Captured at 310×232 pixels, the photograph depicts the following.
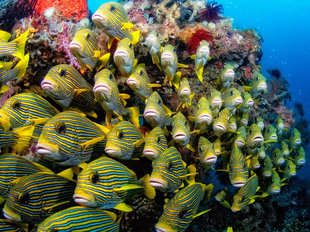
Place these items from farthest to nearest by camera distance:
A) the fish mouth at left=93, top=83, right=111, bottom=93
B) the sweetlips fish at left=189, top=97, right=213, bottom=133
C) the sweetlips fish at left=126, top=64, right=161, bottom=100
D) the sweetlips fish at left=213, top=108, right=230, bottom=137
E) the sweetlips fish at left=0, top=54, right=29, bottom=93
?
the sweetlips fish at left=213, top=108, right=230, bottom=137
the sweetlips fish at left=189, top=97, right=213, bottom=133
the sweetlips fish at left=126, top=64, right=161, bottom=100
the sweetlips fish at left=0, top=54, right=29, bottom=93
the fish mouth at left=93, top=83, right=111, bottom=93

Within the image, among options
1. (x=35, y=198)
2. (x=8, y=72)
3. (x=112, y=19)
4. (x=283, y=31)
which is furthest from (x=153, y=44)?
(x=283, y=31)

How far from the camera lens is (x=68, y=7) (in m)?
4.73

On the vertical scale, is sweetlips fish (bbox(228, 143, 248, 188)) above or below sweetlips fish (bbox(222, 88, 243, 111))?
below

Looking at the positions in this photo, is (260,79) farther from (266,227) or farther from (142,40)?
(266,227)

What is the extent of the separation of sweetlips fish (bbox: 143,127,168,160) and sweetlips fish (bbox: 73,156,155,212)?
416mm

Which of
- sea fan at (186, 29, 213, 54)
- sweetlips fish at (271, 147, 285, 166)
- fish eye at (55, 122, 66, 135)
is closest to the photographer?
fish eye at (55, 122, 66, 135)

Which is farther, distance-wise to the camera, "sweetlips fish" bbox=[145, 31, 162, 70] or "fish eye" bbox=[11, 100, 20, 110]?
"sweetlips fish" bbox=[145, 31, 162, 70]

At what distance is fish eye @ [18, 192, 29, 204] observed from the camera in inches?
79.7

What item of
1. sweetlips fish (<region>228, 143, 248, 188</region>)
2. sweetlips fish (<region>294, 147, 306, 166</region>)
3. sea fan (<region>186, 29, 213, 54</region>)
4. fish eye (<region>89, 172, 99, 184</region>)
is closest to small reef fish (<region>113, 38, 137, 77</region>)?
fish eye (<region>89, 172, 99, 184</region>)

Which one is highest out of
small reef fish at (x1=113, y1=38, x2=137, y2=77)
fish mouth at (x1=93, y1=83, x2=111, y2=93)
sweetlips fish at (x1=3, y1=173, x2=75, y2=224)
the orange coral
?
the orange coral

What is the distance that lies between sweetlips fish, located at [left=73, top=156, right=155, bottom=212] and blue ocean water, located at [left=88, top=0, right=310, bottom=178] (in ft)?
416

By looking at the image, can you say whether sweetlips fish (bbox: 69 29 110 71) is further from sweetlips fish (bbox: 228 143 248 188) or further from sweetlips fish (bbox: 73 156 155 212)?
sweetlips fish (bbox: 228 143 248 188)

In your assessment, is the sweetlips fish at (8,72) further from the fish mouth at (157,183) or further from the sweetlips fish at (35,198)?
the fish mouth at (157,183)

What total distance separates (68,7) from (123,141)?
395 centimetres
